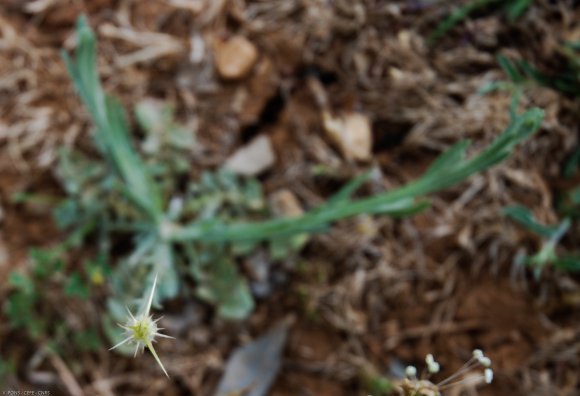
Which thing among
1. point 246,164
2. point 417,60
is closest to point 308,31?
point 417,60

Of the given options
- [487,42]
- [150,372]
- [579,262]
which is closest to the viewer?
[579,262]

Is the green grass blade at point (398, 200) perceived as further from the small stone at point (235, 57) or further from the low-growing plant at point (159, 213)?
the small stone at point (235, 57)

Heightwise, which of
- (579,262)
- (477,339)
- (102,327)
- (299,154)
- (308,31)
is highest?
(308,31)

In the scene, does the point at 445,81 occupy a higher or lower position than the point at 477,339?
higher

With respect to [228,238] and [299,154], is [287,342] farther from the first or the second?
[299,154]

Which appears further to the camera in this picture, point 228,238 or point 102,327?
point 102,327

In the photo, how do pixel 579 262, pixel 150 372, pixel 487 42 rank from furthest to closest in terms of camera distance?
pixel 150 372, pixel 487 42, pixel 579 262

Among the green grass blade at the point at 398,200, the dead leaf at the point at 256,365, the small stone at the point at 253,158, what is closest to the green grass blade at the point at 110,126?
the green grass blade at the point at 398,200
